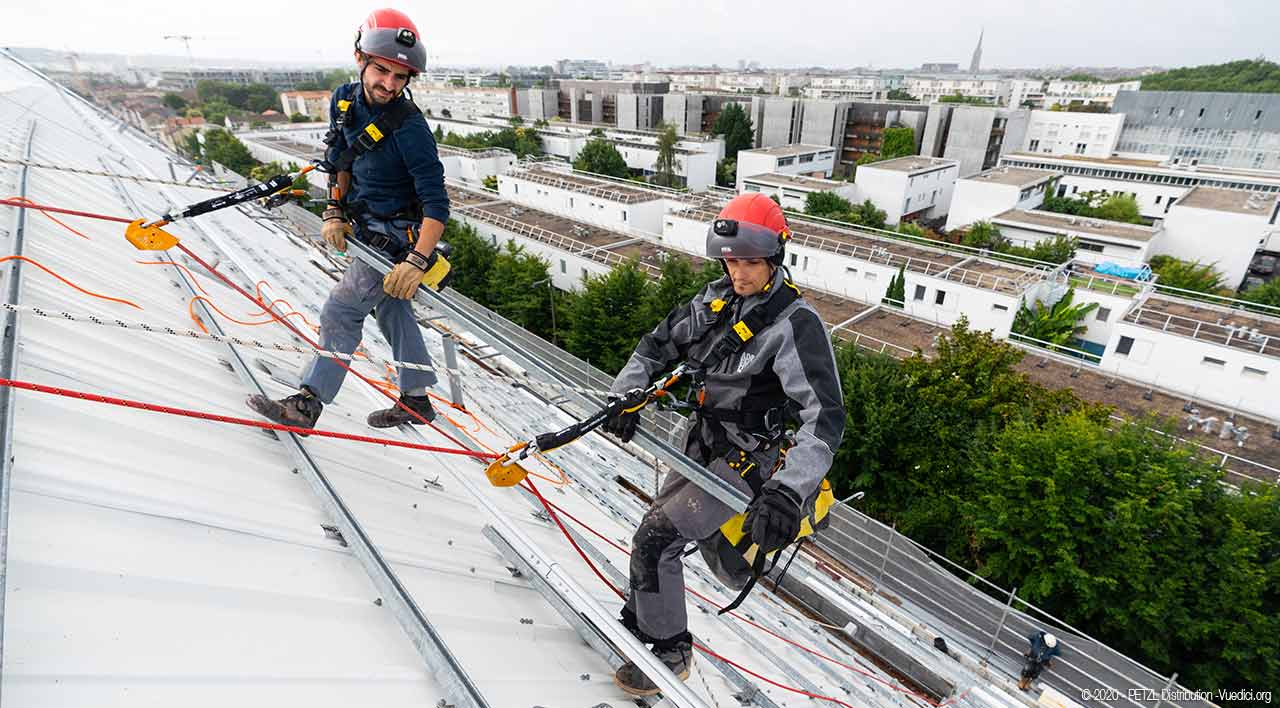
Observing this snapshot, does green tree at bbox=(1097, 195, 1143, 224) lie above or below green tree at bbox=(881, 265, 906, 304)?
above

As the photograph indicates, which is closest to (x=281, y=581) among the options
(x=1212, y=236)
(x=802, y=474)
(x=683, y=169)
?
(x=802, y=474)

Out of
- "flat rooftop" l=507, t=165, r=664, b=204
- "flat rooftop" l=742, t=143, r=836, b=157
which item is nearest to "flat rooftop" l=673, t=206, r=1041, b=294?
"flat rooftop" l=507, t=165, r=664, b=204

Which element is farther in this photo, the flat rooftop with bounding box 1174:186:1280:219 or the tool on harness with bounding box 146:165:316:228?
the flat rooftop with bounding box 1174:186:1280:219

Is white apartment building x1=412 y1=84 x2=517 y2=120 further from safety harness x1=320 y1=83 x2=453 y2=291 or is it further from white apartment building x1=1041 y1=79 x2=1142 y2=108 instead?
white apartment building x1=1041 y1=79 x2=1142 y2=108

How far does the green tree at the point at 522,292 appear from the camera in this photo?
2561 centimetres

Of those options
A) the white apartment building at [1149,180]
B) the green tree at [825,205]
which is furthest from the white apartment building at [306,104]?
the white apartment building at [1149,180]

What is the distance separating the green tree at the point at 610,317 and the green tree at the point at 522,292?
3.99 meters

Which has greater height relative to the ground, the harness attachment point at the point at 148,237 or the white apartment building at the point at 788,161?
the harness attachment point at the point at 148,237

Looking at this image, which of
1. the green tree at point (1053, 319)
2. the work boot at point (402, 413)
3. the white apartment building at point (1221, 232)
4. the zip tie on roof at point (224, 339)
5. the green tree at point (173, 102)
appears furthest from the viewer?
the green tree at point (173, 102)

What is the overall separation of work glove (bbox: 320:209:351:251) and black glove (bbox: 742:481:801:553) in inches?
123

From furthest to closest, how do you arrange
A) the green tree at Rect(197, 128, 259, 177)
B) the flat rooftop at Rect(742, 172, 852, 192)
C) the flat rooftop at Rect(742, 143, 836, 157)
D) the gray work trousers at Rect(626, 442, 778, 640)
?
the flat rooftop at Rect(742, 143, 836, 157) → the green tree at Rect(197, 128, 259, 177) → the flat rooftop at Rect(742, 172, 852, 192) → the gray work trousers at Rect(626, 442, 778, 640)

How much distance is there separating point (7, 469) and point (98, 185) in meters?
9.02

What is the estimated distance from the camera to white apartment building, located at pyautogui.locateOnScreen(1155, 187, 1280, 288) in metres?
34.9

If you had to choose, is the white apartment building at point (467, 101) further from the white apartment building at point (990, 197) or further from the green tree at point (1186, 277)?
the green tree at point (1186, 277)
